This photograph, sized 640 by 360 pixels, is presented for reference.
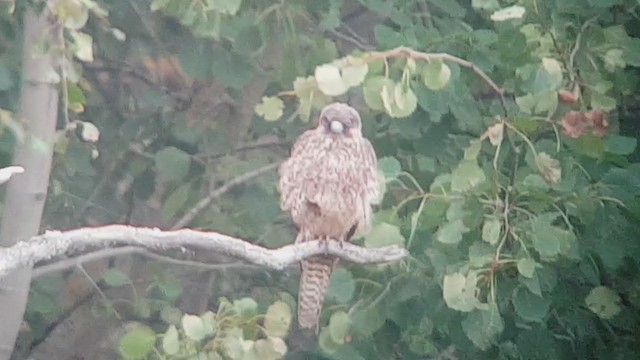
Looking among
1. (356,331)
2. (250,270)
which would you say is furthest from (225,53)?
(356,331)

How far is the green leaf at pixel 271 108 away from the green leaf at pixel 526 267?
35 cm

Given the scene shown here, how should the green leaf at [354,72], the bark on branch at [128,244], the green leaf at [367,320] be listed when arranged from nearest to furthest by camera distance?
the bark on branch at [128,244] < the green leaf at [354,72] < the green leaf at [367,320]

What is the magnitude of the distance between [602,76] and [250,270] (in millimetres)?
499

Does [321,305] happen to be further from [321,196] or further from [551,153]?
[551,153]

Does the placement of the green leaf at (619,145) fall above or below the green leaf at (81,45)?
below

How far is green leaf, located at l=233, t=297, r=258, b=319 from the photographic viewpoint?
4.51ft

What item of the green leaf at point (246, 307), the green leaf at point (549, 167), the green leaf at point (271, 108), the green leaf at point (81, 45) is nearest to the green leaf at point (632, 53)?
the green leaf at point (549, 167)

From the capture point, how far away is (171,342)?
136cm

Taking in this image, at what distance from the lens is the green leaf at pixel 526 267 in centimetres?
137

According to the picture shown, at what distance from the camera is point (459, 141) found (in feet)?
4.73

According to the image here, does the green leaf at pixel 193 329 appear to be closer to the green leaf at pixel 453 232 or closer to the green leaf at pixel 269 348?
the green leaf at pixel 269 348

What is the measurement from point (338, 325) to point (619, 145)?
0.41 m

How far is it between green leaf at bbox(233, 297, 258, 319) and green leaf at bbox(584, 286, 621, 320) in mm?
422

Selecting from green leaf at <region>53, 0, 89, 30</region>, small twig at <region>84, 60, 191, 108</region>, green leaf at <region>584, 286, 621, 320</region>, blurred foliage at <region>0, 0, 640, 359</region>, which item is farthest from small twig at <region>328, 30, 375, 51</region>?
green leaf at <region>584, 286, 621, 320</region>
